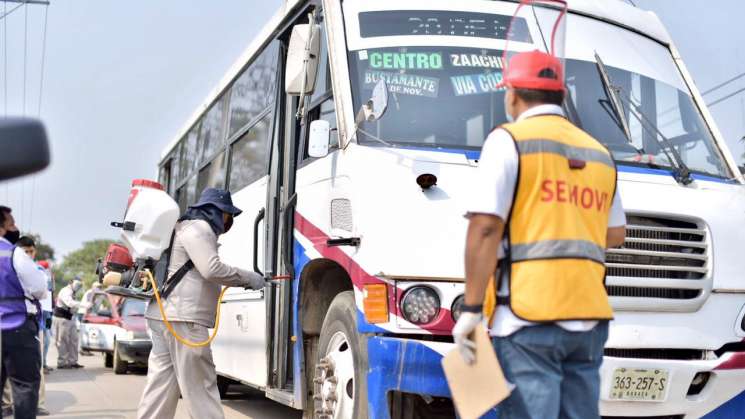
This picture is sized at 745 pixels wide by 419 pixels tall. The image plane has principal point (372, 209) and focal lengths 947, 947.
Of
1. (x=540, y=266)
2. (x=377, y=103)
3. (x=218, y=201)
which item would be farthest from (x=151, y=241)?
(x=540, y=266)

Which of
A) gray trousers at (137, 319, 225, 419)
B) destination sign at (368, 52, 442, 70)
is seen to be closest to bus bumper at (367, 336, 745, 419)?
gray trousers at (137, 319, 225, 419)

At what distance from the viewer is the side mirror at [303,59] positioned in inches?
239

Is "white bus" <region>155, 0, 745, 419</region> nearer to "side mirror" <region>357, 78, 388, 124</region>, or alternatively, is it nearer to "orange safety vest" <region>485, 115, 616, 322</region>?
"side mirror" <region>357, 78, 388, 124</region>

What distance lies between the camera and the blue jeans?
3.38 metres

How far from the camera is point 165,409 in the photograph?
6.54 meters

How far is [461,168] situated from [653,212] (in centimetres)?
107

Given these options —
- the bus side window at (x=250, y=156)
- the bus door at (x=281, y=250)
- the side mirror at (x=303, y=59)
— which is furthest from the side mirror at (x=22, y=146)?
the bus side window at (x=250, y=156)

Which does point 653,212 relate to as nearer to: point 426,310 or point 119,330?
point 426,310

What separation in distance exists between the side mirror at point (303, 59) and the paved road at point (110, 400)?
4946 millimetres

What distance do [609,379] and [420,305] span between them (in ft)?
3.41

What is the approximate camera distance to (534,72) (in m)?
3.62

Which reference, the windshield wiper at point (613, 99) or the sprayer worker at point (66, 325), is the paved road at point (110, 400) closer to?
the sprayer worker at point (66, 325)

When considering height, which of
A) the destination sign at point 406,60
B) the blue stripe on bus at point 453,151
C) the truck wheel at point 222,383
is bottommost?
the truck wheel at point 222,383

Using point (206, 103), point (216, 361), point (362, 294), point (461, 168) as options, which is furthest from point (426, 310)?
point (206, 103)
